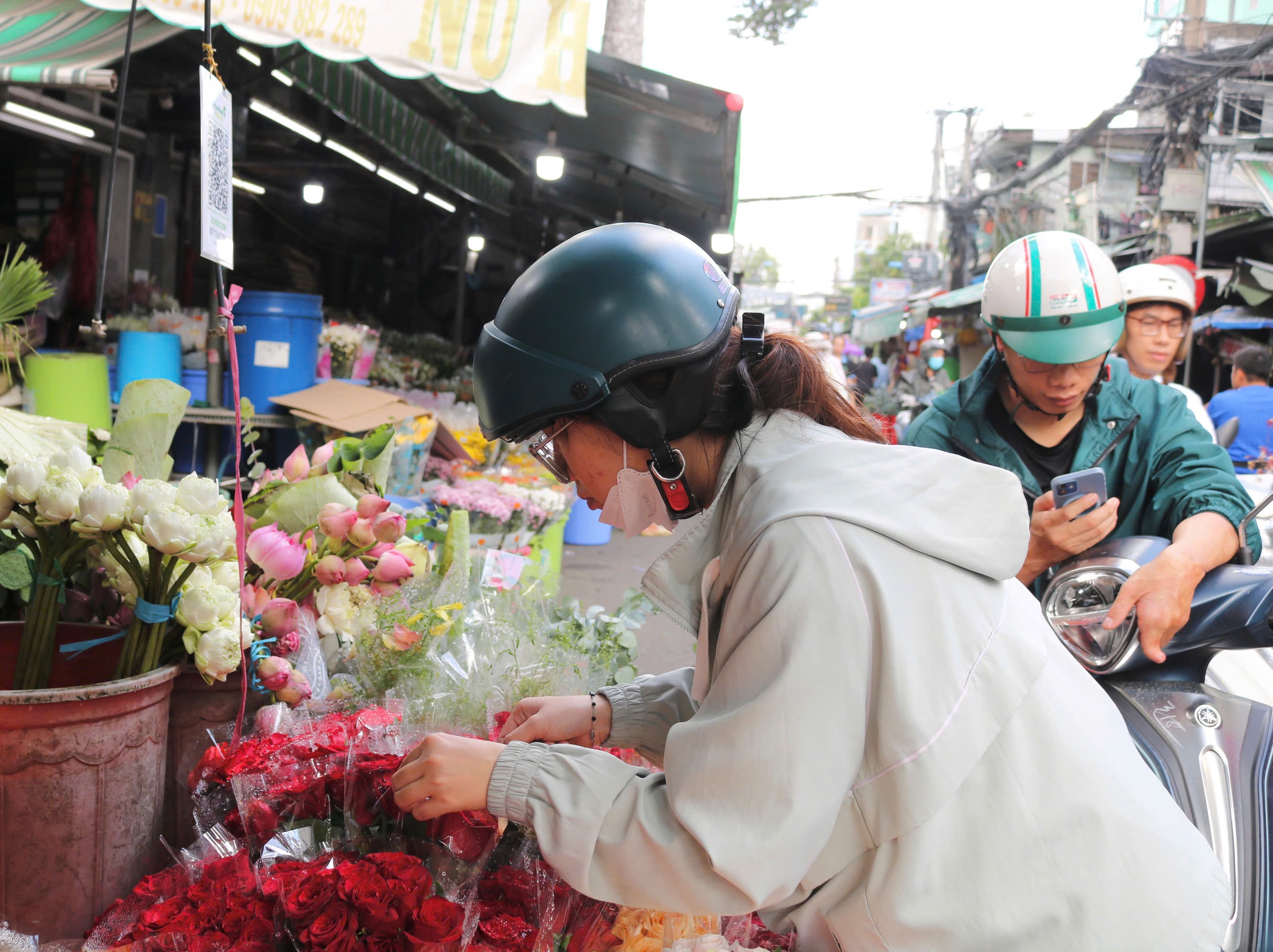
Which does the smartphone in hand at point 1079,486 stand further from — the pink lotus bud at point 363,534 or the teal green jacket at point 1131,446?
the pink lotus bud at point 363,534

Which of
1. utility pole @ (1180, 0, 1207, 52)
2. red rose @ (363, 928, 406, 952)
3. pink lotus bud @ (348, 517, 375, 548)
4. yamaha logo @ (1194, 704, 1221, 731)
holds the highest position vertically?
utility pole @ (1180, 0, 1207, 52)

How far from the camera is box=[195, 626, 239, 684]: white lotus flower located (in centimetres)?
156

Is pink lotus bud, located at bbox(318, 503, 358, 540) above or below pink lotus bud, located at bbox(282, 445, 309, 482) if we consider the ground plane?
below

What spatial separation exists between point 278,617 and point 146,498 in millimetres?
446

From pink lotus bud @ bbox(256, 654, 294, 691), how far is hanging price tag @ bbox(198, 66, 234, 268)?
2.42ft

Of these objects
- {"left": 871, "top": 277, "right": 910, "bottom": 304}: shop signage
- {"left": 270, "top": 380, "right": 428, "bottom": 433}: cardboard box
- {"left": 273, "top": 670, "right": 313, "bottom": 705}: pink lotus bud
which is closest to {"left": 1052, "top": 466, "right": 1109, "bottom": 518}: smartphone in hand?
{"left": 273, "top": 670, "right": 313, "bottom": 705}: pink lotus bud

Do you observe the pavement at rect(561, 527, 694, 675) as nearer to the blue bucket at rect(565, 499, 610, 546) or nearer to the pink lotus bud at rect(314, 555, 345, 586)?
the blue bucket at rect(565, 499, 610, 546)

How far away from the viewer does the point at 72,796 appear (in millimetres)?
1440

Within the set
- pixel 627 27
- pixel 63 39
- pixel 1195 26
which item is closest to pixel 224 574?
pixel 63 39

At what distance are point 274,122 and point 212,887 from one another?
8.01 meters

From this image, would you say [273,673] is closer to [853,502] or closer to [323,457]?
[323,457]

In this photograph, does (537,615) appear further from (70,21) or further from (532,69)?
(70,21)

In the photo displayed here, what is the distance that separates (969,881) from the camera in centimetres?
114

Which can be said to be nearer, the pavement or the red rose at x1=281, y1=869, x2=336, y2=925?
the red rose at x1=281, y1=869, x2=336, y2=925
